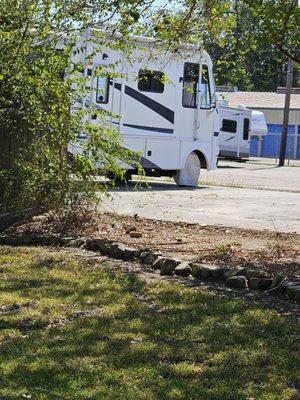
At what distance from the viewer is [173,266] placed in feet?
26.1

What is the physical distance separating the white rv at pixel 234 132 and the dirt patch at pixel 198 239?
2699 cm

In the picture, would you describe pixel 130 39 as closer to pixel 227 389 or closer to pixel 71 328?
pixel 71 328

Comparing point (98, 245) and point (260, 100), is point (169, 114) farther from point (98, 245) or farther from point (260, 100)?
point (260, 100)

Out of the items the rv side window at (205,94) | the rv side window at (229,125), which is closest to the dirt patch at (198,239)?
the rv side window at (205,94)

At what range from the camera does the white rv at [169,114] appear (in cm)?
1833

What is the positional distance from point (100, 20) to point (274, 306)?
14.9 feet

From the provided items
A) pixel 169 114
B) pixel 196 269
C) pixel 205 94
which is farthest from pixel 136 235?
pixel 205 94

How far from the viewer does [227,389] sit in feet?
14.8

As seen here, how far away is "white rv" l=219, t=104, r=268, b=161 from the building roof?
832 inches

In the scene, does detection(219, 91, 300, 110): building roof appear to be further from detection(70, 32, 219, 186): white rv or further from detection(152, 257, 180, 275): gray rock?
detection(152, 257, 180, 275): gray rock

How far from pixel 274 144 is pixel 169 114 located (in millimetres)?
43495

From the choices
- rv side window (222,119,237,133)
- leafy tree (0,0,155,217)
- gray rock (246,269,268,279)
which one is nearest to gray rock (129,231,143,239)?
leafy tree (0,0,155,217)

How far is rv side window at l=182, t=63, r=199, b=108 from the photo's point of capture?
19.5 metres

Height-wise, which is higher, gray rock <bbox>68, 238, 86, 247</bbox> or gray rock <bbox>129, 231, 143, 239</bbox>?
gray rock <bbox>129, 231, 143, 239</bbox>
